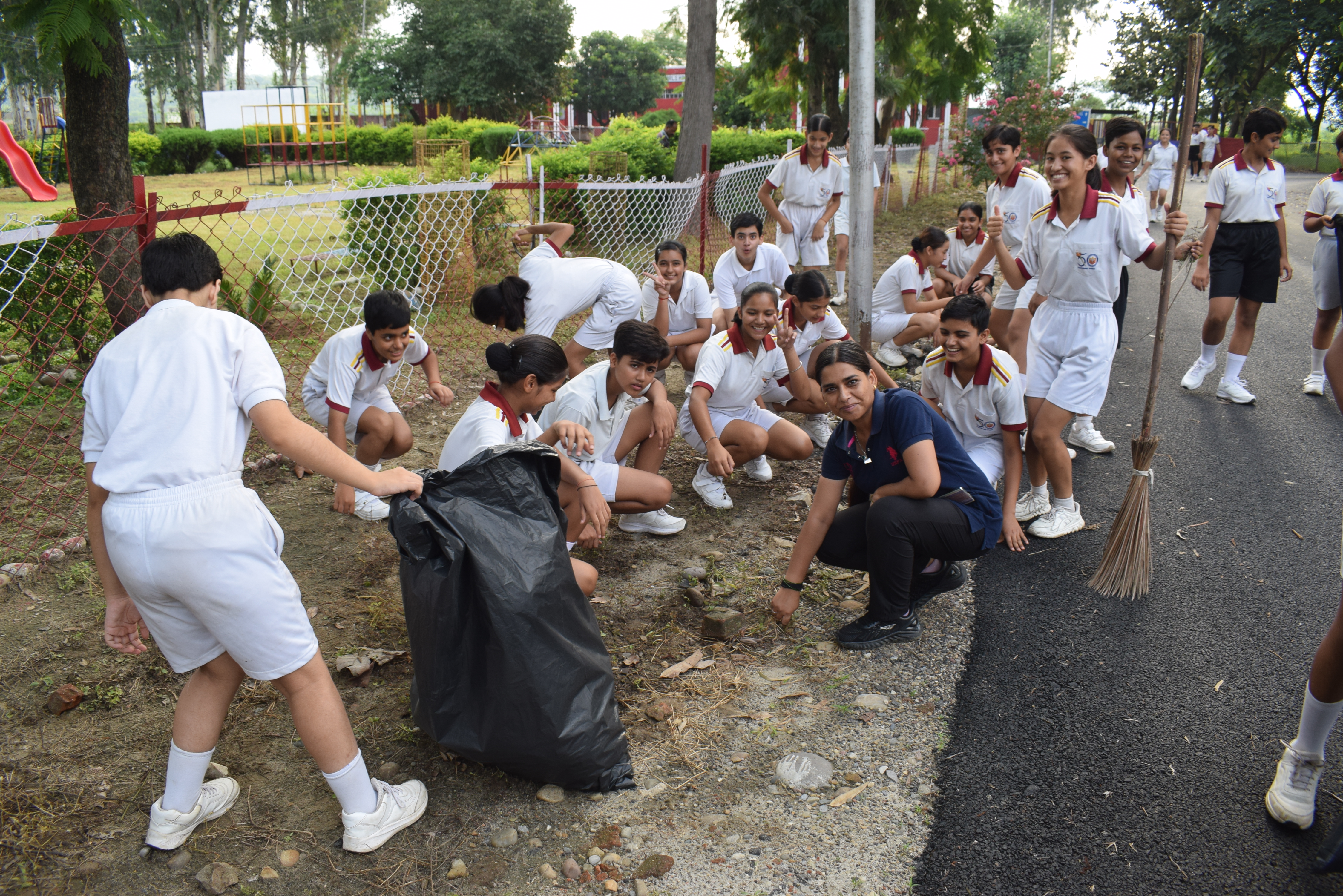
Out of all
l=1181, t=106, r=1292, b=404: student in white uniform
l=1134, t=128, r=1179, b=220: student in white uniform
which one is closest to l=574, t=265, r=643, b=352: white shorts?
l=1181, t=106, r=1292, b=404: student in white uniform

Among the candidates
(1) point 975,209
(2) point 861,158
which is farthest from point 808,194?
(2) point 861,158

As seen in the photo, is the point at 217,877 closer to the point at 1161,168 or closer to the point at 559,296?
the point at 559,296

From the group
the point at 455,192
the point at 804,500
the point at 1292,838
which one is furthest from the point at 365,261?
the point at 1292,838

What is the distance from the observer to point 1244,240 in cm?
573

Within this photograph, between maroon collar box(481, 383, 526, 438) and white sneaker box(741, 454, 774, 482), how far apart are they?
209 cm

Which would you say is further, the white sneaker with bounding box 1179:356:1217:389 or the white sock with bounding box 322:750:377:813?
the white sneaker with bounding box 1179:356:1217:389

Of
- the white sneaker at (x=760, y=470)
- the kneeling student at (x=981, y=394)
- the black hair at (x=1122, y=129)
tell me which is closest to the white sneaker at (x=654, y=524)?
the white sneaker at (x=760, y=470)

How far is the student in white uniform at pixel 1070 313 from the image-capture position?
13.5 feet

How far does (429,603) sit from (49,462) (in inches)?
145

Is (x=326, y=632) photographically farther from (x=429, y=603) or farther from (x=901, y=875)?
(x=901, y=875)

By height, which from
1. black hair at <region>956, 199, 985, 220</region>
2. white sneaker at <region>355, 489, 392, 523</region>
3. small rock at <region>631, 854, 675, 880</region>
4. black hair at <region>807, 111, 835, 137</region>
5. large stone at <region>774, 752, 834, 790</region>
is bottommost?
small rock at <region>631, 854, 675, 880</region>

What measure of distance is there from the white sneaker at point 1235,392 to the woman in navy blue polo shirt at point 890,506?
3636 millimetres

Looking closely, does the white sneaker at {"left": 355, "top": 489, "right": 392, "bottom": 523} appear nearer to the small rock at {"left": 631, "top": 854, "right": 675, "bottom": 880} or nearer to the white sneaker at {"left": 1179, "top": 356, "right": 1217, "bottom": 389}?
the small rock at {"left": 631, "top": 854, "right": 675, "bottom": 880}

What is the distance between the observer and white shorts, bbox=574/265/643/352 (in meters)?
5.32
